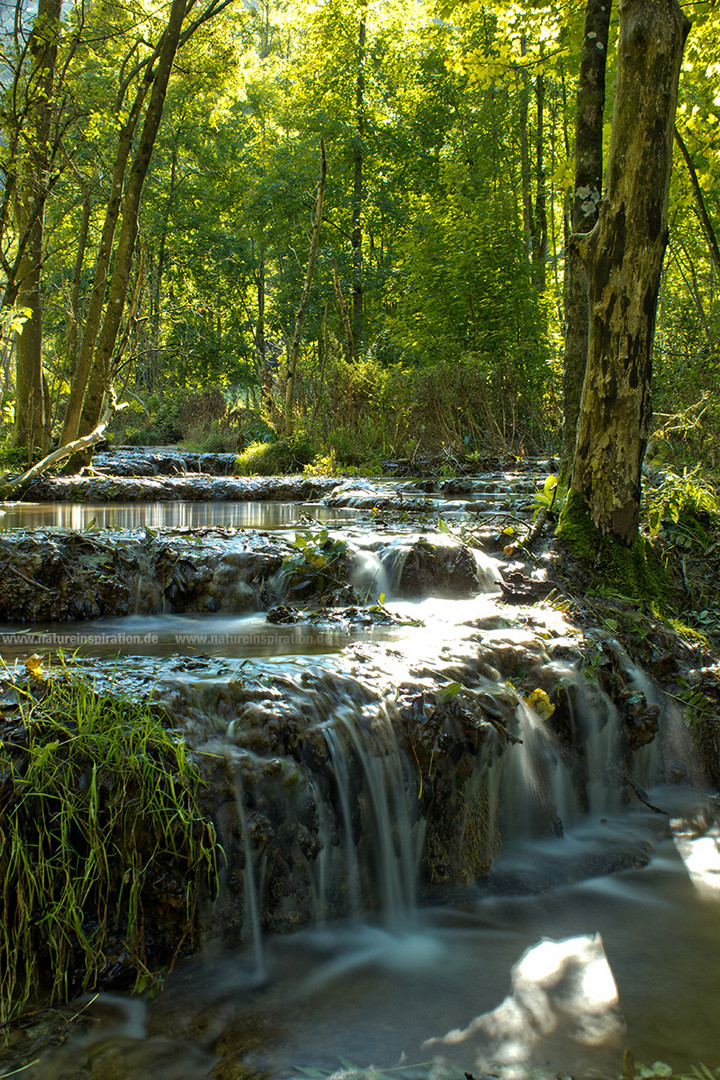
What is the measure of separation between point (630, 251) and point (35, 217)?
6917mm

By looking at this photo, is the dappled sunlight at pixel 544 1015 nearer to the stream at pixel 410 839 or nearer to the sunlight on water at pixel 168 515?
the stream at pixel 410 839

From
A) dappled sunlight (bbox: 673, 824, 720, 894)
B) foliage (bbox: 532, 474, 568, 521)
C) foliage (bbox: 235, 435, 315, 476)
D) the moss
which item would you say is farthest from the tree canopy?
dappled sunlight (bbox: 673, 824, 720, 894)

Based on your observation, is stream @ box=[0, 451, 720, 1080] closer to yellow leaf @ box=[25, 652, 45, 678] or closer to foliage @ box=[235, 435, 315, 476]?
yellow leaf @ box=[25, 652, 45, 678]

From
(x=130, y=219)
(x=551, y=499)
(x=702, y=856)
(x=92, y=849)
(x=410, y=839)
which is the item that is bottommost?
(x=702, y=856)

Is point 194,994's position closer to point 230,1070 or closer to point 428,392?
point 230,1070

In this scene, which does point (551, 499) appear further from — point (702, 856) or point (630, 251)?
point (702, 856)

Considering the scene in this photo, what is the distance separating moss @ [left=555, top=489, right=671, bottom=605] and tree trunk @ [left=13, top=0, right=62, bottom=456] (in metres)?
6.30

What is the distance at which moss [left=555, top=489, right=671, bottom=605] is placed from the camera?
5461 millimetres

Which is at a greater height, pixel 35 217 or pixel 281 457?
pixel 35 217

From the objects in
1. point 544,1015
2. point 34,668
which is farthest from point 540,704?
point 34,668

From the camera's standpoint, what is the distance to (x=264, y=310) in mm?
34625

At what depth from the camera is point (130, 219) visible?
11797 mm

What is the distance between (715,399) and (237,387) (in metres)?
28.3

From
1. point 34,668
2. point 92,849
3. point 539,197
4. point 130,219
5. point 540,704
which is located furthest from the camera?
point 539,197
